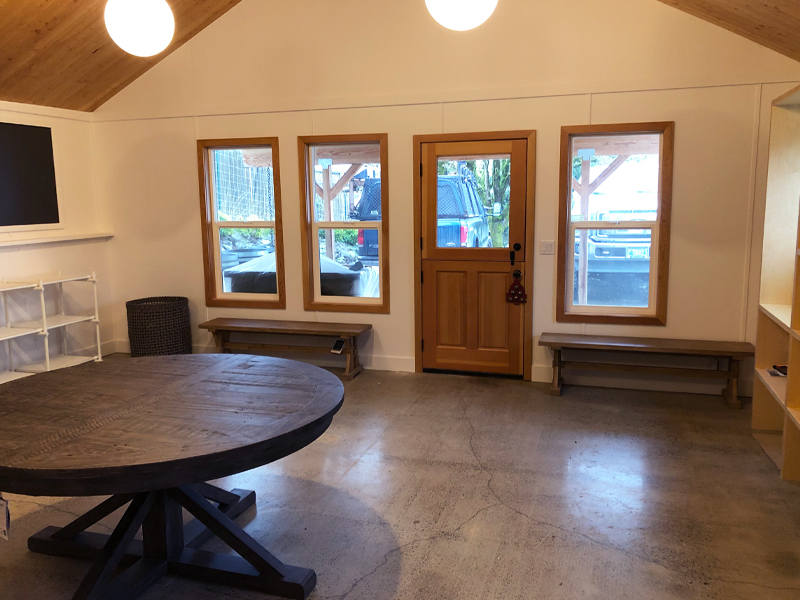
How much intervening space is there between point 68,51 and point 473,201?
131 inches

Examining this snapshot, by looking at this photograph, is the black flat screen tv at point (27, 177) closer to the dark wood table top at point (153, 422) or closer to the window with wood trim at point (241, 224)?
the window with wood trim at point (241, 224)

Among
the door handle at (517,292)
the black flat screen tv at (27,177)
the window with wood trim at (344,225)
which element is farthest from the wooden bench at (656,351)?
the black flat screen tv at (27,177)

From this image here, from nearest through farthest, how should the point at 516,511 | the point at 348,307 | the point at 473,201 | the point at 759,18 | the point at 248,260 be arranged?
the point at 516,511 → the point at 759,18 → the point at 473,201 → the point at 348,307 → the point at 248,260

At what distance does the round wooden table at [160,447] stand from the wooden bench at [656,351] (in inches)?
97.2

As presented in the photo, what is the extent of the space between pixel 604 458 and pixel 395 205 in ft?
8.64

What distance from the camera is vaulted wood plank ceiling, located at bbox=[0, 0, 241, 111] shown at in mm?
4238

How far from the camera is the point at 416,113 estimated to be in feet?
16.3

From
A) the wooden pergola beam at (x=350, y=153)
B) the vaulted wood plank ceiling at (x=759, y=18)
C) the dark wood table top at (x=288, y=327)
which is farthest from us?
the wooden pergola beam at (x=350, y=153)

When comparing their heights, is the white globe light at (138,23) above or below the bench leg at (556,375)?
above

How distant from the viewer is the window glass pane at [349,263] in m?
5.34

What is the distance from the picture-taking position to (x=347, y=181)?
5.30m

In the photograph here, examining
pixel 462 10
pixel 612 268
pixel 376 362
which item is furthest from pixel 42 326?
pixel 612 268

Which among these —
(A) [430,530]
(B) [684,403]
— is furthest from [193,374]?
(B) [684,403]

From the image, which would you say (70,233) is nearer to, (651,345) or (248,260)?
(248,260)
